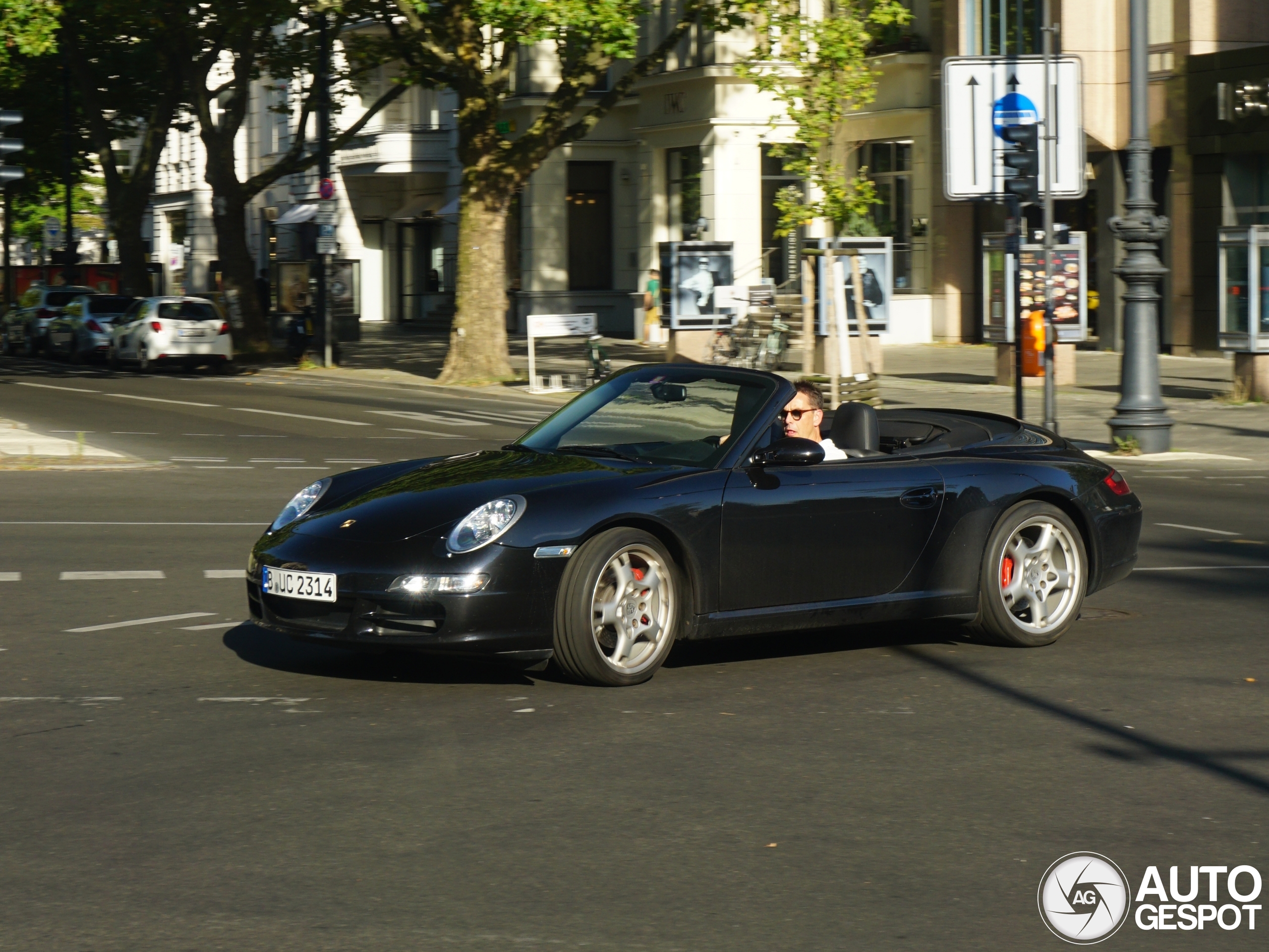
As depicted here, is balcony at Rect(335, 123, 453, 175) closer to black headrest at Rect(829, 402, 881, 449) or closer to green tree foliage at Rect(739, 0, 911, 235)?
green tree foliage at Rect(739, 0, 911, 235)

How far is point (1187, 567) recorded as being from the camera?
1098 centimetres

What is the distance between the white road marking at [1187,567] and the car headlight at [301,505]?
5.15 m

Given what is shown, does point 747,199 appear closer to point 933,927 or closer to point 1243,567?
point 1243,567

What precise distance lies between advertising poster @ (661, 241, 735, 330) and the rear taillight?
2292 cm

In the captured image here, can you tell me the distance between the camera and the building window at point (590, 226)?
154ft

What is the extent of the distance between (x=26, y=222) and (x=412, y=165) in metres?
32.8

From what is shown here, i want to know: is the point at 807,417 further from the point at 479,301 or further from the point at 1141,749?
the point at 479,301

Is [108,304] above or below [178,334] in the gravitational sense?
above

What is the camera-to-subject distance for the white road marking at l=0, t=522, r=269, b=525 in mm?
12867

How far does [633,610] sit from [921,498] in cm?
154

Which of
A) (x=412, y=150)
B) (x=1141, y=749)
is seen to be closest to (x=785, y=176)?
(x=412, y=150)

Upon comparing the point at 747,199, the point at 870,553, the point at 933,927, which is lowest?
the point at 933,927

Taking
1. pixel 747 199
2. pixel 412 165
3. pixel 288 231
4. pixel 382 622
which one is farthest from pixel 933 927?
pixel 288 231

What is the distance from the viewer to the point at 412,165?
53375mm
